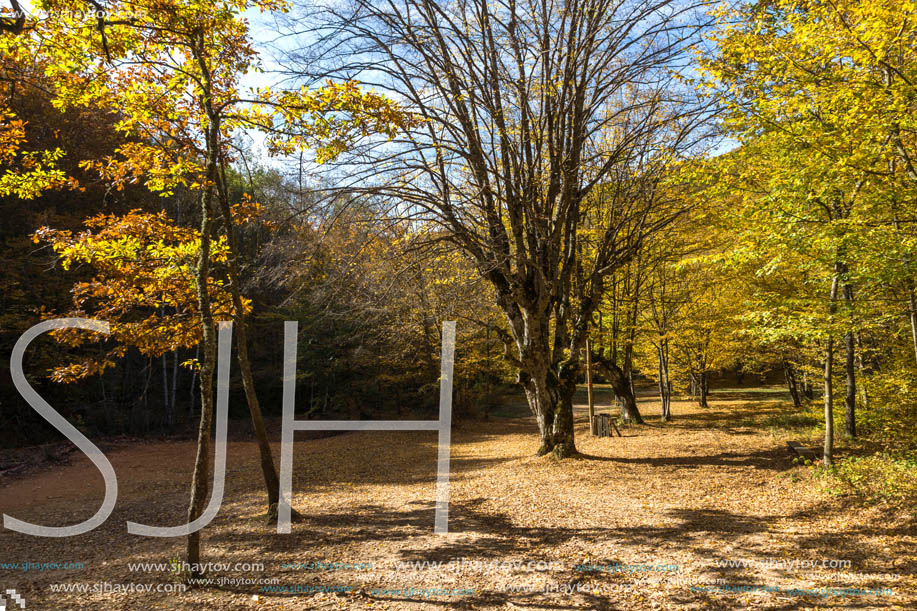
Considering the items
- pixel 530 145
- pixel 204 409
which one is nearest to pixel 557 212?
pixel 530 145

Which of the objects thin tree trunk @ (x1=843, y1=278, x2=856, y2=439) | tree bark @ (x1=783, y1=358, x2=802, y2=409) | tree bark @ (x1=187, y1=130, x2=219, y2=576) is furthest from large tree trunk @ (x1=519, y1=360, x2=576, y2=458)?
tree bark @ (x1=783, y1=358, x2=802, y2=409)

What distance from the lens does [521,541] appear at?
5.80 m

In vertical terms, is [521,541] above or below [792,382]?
below

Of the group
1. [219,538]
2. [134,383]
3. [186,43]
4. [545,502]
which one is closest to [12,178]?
[186,43]

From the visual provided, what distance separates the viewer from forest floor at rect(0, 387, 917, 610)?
4465mm

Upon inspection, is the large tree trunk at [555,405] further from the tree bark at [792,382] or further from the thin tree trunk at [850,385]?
the tree bark at [792,382]

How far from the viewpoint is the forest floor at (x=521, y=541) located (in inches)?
176

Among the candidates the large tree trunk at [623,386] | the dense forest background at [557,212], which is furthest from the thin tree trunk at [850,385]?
the large tree trunk at [623,386]

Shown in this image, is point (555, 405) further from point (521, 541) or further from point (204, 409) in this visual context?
point (204, 409)

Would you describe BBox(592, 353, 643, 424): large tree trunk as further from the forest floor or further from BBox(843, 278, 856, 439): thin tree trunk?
BBox(843, 278, 856, 439): thin tree trunk

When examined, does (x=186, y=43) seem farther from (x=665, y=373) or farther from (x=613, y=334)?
(x=665, y=373)

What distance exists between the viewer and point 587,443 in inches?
487

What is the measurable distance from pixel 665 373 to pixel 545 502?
10.9m

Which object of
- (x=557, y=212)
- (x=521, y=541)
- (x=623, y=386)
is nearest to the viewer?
(x=521, y=541)
